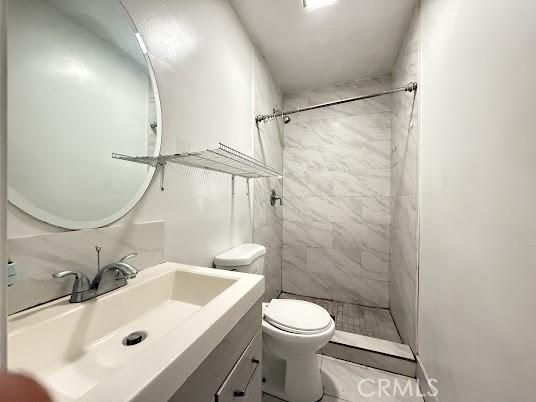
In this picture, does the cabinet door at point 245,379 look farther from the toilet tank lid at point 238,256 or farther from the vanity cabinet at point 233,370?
the toilet tank lid at point 238,256

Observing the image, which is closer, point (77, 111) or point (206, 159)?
point (77, 111)

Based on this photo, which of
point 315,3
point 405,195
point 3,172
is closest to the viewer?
point 3,172

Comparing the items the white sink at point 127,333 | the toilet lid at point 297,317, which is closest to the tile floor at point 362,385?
the toilet lid at point 297,317

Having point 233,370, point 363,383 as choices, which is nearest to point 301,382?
point 363,383

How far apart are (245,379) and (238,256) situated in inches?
26.2

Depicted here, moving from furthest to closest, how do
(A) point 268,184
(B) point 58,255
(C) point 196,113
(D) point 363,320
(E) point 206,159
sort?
(A) point 268,184, (D) point 363,320, (C) point 196,113, (E) point 206,159, (B) point 58,255

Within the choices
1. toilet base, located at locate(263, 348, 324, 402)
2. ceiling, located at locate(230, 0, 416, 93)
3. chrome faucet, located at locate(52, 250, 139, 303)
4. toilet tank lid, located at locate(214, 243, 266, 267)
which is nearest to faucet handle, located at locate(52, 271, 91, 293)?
chrome faucet, located at locate(52, 250, 139, 303)

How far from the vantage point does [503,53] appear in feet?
2.17

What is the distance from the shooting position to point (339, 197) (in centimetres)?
240

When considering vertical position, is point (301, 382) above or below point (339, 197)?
below

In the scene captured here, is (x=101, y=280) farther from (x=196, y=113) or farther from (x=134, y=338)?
(x=196, y=113)

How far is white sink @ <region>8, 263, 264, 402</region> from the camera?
0.38 metres

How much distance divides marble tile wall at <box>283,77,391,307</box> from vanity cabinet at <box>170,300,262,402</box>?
1.72 m

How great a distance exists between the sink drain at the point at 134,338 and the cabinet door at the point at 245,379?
0.93ft
